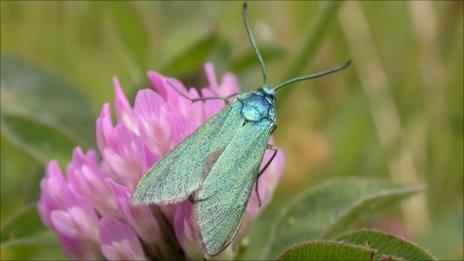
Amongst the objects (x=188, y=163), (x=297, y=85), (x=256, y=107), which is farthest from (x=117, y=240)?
(x=297, y=85)

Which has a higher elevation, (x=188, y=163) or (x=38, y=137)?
(x=38, y=137)

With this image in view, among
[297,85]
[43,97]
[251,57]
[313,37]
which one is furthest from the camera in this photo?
[297,85]

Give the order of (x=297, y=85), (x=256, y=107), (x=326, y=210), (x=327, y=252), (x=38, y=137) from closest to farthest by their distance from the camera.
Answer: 1. (x=327, y=252)
2. (x=256, y=107)
3. (x=326, y=210)
4. (x=38, y=137)
5. (x=297, y=85)

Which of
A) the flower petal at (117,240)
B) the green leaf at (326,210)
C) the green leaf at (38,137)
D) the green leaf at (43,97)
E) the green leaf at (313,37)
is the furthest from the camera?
the green leaf at (43,97)

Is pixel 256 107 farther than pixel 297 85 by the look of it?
No

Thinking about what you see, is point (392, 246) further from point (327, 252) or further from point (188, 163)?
point (188, 163)

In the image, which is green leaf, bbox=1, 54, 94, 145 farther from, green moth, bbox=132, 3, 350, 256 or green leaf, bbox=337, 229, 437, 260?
green leaf, bbox=337, 229, 437, 260

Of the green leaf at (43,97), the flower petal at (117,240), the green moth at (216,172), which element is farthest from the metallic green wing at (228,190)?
the green leaf at (43,97)

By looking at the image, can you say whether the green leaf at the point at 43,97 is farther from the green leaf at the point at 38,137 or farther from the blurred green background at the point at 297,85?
the green leaf at the point at 38,137
